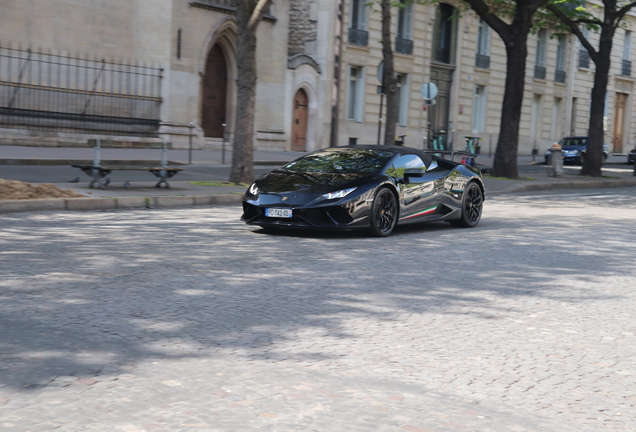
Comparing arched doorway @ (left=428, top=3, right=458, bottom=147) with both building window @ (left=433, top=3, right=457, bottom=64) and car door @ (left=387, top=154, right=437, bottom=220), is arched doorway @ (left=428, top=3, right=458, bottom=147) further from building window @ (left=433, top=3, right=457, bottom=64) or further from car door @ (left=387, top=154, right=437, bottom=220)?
car door @ (left=387, top=154, right=437, bottom=220)

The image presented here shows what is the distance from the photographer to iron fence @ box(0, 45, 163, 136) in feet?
85.3

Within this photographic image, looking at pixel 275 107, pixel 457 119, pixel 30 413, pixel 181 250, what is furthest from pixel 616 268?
pixel 457 119

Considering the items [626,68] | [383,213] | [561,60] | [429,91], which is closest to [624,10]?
[429,91]

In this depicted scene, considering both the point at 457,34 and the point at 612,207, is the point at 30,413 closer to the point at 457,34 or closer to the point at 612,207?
the point at 612,207

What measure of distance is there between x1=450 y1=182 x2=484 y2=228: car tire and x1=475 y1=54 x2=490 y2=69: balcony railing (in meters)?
31.9

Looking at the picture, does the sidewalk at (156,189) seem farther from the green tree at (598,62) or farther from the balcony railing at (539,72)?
the balcony railing at (539,72)

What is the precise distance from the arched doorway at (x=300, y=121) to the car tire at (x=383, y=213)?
79.2 ft

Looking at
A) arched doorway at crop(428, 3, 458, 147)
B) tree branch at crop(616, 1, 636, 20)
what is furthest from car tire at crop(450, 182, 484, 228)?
arched doorway at crop(428, 3, 458, 147)

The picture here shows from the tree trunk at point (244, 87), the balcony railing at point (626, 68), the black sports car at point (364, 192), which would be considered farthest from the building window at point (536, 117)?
the black sports car at point (364, 192)

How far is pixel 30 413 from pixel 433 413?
186 centimetres

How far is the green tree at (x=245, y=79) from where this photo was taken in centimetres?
1719

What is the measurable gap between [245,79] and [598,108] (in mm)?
16262

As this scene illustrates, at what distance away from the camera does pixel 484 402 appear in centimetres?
426

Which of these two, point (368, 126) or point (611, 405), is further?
point (368, 126)
